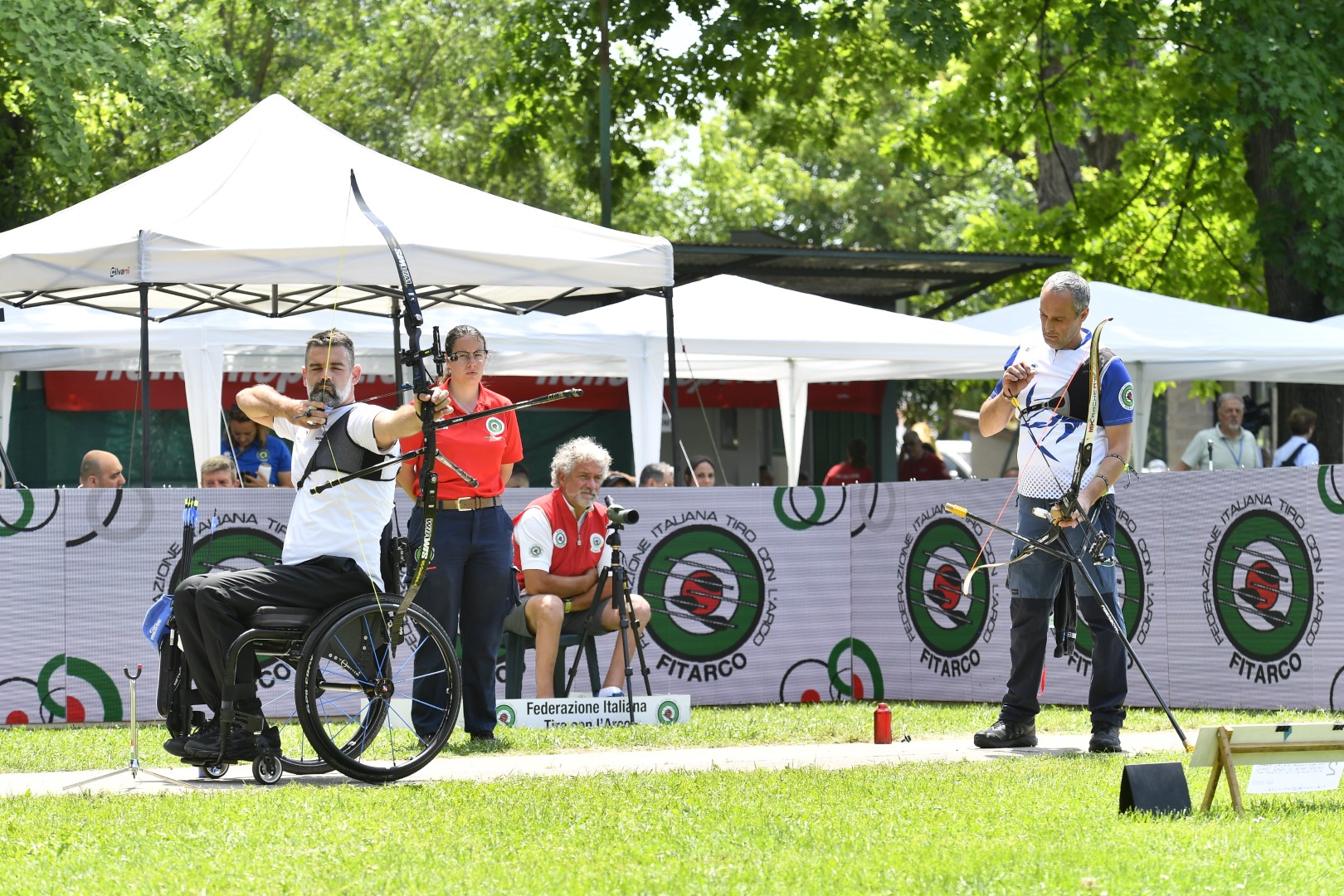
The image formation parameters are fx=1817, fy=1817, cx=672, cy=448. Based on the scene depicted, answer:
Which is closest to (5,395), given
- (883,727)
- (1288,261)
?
(883,727)

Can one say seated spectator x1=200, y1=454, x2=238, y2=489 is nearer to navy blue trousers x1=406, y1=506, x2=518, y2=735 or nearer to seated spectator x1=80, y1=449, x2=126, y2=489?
seated spectator x1=80, y1=449, x2=126, y2=489

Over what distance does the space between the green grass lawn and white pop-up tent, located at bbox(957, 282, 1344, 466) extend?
8.92 metres

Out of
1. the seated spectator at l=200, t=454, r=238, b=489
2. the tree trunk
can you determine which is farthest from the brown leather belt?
the tree trunk

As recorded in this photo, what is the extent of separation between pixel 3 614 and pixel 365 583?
3417mm

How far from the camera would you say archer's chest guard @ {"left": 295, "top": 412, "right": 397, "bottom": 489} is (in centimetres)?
710

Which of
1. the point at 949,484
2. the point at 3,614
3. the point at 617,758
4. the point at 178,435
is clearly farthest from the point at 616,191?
the point at 617,758

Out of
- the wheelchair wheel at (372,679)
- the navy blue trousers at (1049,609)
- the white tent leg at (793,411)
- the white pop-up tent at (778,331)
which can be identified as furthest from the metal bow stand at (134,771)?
the white tent leg at (793,411)

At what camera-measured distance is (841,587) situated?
11180 mm

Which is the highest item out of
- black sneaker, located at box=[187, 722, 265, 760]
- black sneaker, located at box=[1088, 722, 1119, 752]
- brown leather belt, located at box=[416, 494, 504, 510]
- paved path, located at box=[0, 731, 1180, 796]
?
brown leather belt, located at box=[416, 494, 504, 510]

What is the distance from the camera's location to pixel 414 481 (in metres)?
8.52

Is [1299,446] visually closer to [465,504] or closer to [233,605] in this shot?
[465,504]

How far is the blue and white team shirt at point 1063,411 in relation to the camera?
779cm

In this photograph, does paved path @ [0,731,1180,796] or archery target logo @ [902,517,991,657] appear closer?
paved path @ [0,731,1180,796]

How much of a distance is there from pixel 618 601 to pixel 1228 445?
320 inches
